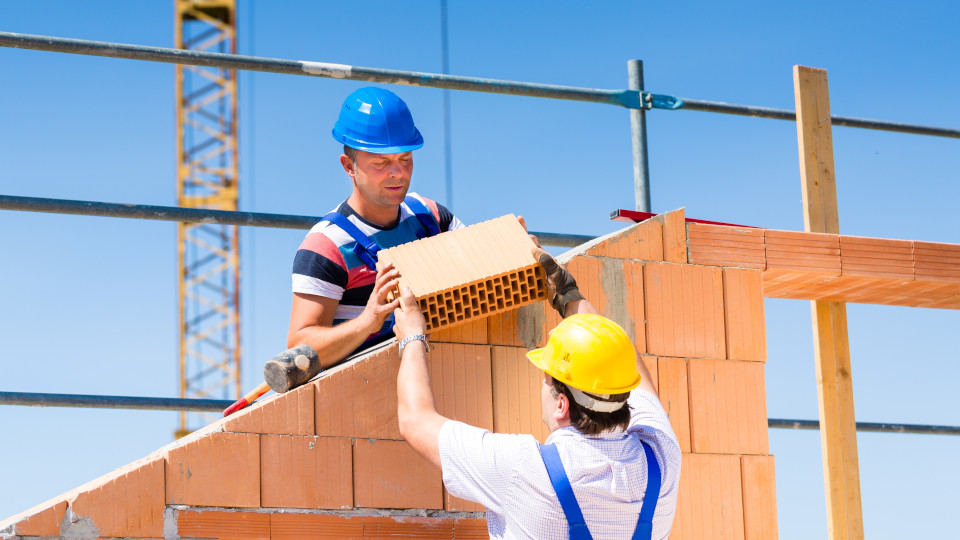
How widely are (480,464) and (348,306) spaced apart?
1.14 metres

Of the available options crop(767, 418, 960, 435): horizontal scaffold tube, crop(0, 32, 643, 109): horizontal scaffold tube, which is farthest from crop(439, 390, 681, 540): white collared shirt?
crop(767, 418, 960, 435): horizontal scaffold tube

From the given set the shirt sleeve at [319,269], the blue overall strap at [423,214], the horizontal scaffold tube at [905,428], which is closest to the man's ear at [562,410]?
the shirt sleeve at [319,269]

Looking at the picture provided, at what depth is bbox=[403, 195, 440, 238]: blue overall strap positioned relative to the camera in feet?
12.7

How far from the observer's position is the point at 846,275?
4.21 metres

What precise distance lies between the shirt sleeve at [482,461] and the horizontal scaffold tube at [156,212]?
1.83 m

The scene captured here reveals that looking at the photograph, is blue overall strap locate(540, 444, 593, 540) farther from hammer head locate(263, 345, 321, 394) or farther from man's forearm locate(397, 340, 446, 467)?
hammer head locate(263, 345, 321, 394)

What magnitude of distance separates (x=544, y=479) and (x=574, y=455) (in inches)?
4.3

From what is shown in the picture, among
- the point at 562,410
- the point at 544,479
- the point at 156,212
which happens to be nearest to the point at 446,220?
the point at 156,212

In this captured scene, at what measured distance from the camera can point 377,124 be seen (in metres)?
3.56

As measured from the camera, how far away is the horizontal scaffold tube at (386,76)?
13.3ft

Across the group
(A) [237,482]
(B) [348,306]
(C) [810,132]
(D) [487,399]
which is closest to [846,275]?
(C) [810,132]

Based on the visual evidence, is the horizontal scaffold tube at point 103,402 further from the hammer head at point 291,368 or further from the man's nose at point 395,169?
the man's nose at point 395,169

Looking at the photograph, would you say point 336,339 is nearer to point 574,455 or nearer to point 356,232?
point 356,232

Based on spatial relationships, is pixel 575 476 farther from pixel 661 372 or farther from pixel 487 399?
pixel 661 372
